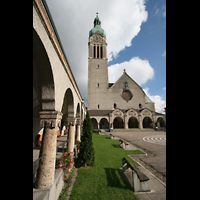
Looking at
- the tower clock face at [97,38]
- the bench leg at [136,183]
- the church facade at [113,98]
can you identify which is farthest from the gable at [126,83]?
the bench leg at [136,183]

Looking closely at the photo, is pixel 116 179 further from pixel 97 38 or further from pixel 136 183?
pixel 97 38

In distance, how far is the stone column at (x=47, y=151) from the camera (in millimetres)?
3557

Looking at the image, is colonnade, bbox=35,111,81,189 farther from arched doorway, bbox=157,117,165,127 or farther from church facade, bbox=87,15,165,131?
arched doorway, bbox=157,117,165,127

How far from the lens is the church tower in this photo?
109 ft

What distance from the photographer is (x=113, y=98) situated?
1337 inches

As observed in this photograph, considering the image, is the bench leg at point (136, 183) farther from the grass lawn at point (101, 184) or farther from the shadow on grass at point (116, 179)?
the shadow on grass at point (116, 179)

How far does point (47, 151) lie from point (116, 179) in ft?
11.2
